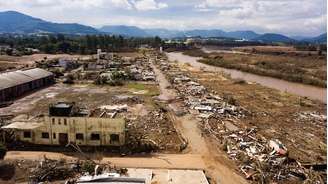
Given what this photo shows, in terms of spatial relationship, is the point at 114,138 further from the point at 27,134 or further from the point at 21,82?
the point at 21,82

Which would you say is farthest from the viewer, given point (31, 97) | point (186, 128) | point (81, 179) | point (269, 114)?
point (31, 97)

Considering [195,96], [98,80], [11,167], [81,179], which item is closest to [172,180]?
[81,179]

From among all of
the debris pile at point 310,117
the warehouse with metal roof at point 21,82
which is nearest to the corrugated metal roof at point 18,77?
the warehouse with metal roof at point 21,82

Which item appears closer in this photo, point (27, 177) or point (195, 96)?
point (27, 177)

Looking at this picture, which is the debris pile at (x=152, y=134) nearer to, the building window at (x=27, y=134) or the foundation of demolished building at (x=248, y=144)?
the foundation of demolished building at (x=248, y=144)

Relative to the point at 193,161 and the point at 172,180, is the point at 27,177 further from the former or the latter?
the point at 193,161

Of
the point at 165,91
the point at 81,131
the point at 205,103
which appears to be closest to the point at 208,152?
the point at 81,131
